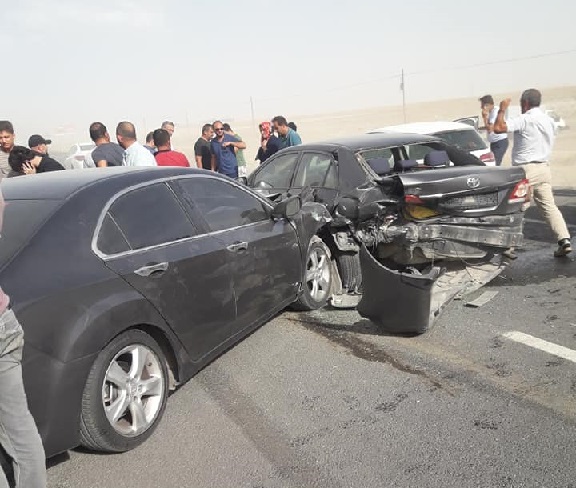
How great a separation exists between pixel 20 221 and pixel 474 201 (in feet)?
11.8

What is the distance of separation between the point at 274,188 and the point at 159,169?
8.99 feet

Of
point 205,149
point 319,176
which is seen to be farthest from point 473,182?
point 205,149

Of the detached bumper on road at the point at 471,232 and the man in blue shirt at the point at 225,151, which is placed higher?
the man in blue shirt at the point at 225,151

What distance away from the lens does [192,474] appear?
2.75 m

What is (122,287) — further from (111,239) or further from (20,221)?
(20,221)

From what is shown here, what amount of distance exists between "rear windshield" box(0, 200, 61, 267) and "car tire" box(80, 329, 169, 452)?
2.18ft

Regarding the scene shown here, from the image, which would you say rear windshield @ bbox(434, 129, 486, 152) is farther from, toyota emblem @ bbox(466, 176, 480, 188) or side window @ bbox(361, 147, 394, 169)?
toyota emblem @ bbox(466, 176, 480, 188)

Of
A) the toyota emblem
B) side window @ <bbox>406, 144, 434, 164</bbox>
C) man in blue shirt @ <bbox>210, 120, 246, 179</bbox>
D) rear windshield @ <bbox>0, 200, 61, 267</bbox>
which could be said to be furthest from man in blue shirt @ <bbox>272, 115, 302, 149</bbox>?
rear windshield @ <bbox>0, 200, 61, 267</bbox>

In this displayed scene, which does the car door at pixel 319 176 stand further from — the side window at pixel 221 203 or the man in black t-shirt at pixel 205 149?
the man in black t-shirt at pixel 205 149

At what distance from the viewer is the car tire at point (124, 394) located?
2.73 meters

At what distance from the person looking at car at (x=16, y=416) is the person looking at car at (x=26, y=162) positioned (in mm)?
3780

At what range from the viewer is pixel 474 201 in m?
4.79

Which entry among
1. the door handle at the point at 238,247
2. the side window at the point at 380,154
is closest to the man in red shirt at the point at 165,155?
the side window at the point at 380,154

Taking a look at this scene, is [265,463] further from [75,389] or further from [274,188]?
[274,188]
